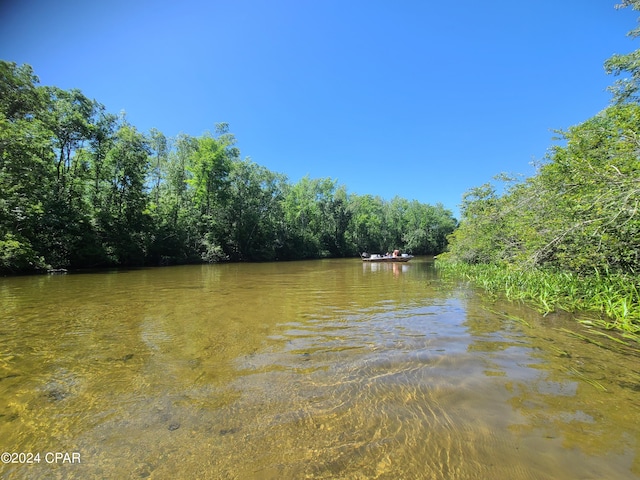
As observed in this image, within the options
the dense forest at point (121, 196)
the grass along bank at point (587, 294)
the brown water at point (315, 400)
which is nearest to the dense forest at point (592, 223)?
the grass along bank at point (587, 294)

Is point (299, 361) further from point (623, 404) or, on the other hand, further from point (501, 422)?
point (623, 404)

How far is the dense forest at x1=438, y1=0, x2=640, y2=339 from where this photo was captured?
5.94 metres

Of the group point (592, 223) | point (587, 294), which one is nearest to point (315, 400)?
point (592, 223)

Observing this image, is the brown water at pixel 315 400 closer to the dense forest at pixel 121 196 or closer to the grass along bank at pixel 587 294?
the grass along bank at pixel 587 294

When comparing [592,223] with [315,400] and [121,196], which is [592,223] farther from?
[121,196]

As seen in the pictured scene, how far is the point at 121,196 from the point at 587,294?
114 feet

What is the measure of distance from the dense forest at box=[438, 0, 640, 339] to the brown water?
1912mm

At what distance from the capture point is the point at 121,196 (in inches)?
1145

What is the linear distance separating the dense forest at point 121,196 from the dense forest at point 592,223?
24442 mm

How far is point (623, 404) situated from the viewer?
3189mm

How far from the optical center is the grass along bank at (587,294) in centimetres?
608

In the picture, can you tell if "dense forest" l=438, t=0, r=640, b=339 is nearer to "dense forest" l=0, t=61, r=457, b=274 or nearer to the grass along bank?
the grass along bank

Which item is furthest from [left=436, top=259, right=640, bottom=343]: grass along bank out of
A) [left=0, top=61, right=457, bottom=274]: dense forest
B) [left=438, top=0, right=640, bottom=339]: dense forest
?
[left=0, top=61, right=457, bottom=274]: dense forest

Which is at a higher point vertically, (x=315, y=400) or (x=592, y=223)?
(x=592, y=223)
